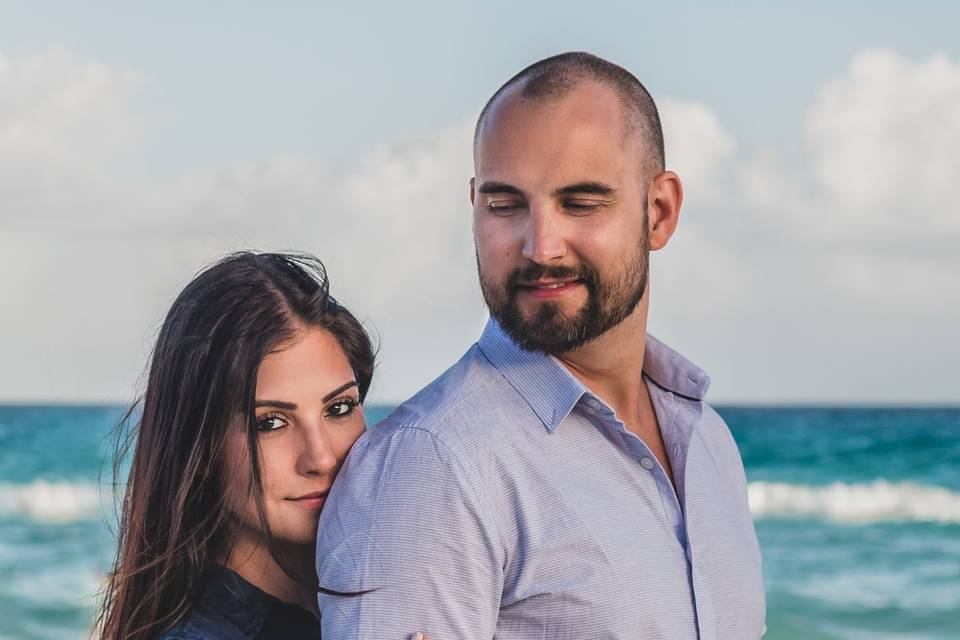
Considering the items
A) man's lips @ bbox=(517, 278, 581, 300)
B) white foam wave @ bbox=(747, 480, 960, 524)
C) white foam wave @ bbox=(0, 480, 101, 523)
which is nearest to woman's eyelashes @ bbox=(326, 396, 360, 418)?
man's lips @ bbox=(517, 278, 581, 300)

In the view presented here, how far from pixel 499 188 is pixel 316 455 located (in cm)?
62

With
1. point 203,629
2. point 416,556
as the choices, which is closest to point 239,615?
point 203,629

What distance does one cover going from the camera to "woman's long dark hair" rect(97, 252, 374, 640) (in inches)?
104

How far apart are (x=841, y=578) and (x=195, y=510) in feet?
32.1

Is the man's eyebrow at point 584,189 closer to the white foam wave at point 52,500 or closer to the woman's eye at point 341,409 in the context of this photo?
the woman's eye at point 341,409

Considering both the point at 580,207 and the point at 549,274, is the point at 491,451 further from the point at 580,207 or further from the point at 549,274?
the point at 580,207

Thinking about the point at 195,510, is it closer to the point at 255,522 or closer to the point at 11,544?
the point at 255,522

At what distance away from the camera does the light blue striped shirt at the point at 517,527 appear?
6.96ft

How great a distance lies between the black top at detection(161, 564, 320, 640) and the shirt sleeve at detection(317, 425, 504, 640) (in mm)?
559

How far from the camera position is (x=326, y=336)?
2721 millimetres

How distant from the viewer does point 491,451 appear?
2.22 meters

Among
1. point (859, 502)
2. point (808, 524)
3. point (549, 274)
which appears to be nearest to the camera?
point (549, 274)

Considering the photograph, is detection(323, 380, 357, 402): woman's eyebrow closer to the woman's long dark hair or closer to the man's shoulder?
the woman's long dark hair

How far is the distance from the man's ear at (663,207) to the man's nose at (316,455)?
2.38 feet
